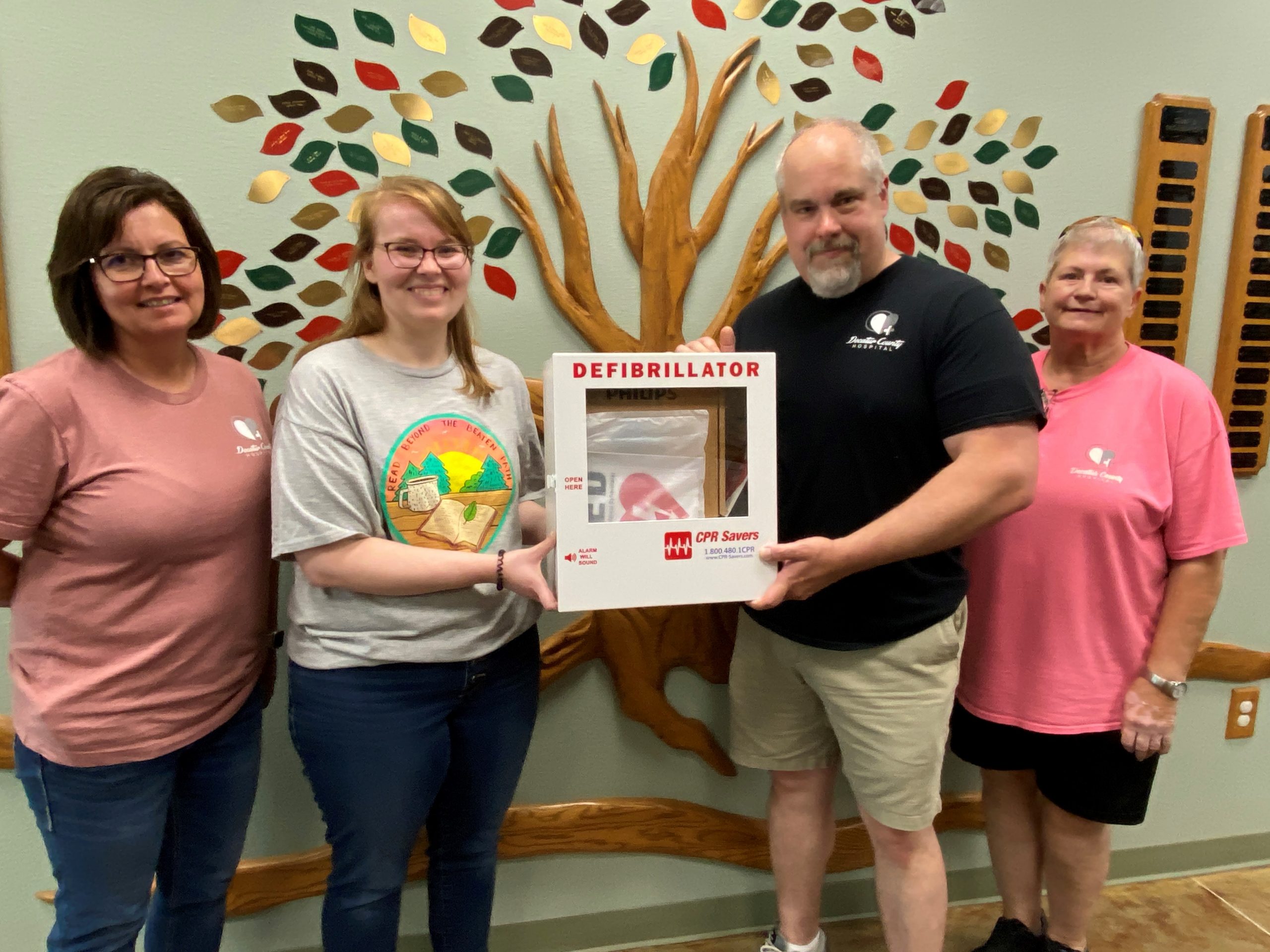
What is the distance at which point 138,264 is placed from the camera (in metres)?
0.96

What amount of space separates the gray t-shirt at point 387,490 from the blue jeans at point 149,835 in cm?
21

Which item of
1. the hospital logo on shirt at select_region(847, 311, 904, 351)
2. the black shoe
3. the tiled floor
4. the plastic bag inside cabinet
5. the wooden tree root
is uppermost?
the hospital logo on shirt at select_region(847, 311, 904, 351)

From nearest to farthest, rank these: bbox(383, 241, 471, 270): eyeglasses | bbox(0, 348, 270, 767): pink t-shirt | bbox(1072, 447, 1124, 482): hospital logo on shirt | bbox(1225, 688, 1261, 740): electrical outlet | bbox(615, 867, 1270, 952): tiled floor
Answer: bbox(0, 348, 270, 767): pink t-shirt < bbox(383, 241, 471, 270): eyeglasses < bbox(1072, 447, 1124, 482): hospital logo on shirt < bbox(615, 867, 1270, 952): tiled floor < bbox(1225, 688, 1261, 740): electrical outlet

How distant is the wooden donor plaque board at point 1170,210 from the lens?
1595 millimetres

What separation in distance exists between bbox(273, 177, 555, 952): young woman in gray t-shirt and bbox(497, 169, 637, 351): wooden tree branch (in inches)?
12.9

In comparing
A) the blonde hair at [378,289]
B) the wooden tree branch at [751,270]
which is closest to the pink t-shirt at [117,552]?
the blonde hair at [378,289]

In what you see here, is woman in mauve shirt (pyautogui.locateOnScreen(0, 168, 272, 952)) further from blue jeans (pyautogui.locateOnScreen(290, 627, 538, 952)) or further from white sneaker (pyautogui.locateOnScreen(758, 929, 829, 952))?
white sneaker (pyautogui.locateOnScreen(758, 929, 829, 952))

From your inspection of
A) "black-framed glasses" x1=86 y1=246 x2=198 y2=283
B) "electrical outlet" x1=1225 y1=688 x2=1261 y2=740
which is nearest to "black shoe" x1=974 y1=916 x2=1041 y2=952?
"electrical outlet" x1=1225 y1=688 x2=1261 y2=740

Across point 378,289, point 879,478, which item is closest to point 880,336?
point 879,478

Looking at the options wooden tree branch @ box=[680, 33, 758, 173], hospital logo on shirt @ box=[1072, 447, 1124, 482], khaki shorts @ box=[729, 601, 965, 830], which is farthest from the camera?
wooden tree branch @ box=[680, 33, 758, 173]

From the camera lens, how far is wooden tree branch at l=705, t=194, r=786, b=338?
147 centimetres

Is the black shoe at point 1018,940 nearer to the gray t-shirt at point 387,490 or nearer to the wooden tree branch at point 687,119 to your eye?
the gray t-shirt at point 387,490

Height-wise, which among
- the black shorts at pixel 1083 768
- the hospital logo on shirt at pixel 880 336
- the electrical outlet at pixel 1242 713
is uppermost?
the hospital logo on shirt at pixel 880 336

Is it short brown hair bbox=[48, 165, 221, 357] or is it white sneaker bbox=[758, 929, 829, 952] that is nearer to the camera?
short brown hair bbox=[48, 165, 221, 357]
